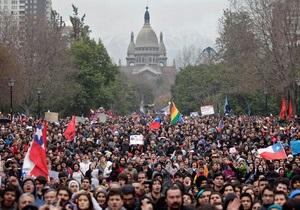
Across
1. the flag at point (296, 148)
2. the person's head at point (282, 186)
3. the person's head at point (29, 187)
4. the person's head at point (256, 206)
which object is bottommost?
the person's head at point (256, 206)

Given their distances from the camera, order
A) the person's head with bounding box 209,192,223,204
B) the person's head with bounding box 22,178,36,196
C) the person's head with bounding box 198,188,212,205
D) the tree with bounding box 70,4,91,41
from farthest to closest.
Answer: the tree with bounding box 70,4,91,41 < the person's head with bounding box 22,178,36,196 < the person's head with bounding box 198,188,212,205 < the person's head with bounding box 209,192,223,204

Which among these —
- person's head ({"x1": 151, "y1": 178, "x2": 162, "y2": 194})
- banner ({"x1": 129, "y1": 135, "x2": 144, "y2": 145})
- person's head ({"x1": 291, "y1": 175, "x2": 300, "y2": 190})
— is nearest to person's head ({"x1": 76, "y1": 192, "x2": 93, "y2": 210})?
person's head ({"x1": 151, "y1": 178, "x2": 162, "y2": 194})

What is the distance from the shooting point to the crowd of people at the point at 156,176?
39.6 ft

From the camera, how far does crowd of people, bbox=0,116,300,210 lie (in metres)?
12.1

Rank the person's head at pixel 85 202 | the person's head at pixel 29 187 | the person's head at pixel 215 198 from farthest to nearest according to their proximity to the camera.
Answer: the person's head at pixel 29 187, the person's head at pixel 215 198, the person's head at pixel 85 202

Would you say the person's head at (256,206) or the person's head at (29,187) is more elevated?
the person's head at (29,187)

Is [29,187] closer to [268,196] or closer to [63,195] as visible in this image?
[63,195]

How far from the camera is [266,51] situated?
59562 mm

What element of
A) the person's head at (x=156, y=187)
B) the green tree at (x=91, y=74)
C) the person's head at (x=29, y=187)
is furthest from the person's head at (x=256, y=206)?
the green tree at (x=91, y=74)

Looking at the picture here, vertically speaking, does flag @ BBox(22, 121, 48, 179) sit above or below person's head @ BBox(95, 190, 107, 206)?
above

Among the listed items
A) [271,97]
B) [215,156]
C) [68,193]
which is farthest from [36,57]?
[68,193]

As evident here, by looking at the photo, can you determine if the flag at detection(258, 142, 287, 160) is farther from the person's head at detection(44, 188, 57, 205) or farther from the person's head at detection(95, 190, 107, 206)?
the person's head at detection(44, 188, 57, 205)

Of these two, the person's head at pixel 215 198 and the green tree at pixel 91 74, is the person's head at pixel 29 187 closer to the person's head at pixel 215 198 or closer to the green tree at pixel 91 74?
the person's head at pixel 215 198

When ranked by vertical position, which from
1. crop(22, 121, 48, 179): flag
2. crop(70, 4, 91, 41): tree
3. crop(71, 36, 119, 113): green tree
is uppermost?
crop(70, 4, 91, 41): tree
